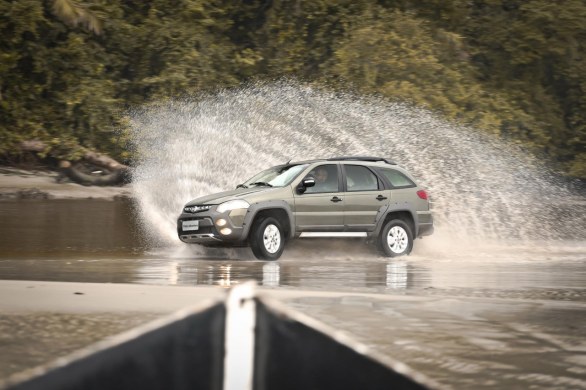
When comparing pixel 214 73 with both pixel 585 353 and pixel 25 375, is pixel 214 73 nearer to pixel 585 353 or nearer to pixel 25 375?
pixel 585 353

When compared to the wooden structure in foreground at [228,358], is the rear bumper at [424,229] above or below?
above

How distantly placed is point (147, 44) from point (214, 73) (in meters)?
1.76

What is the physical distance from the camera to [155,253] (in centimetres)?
2128

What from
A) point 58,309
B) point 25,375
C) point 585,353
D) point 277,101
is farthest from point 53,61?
point 25,375

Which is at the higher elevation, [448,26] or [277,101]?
[448,26]

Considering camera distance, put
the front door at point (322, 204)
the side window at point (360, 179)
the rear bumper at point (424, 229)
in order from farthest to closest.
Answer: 1. the rear bumper at point (424, 229)
2. the side window at point (360, 179)
3. the front door at point (322, 204)

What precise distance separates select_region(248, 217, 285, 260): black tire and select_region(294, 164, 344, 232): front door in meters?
0.40

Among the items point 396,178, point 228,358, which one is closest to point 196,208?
point 396,178

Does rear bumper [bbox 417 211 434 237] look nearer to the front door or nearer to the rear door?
the rear door

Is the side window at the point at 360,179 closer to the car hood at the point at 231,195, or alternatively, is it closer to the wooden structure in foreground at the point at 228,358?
the car hood at the point at 231,195

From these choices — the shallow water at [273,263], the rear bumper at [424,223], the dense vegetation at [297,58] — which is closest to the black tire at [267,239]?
the shallow water at [273,263]

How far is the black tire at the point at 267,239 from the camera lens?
1833 centimetres

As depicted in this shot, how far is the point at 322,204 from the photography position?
62.6 ft

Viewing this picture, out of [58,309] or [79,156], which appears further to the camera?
[79,156]
